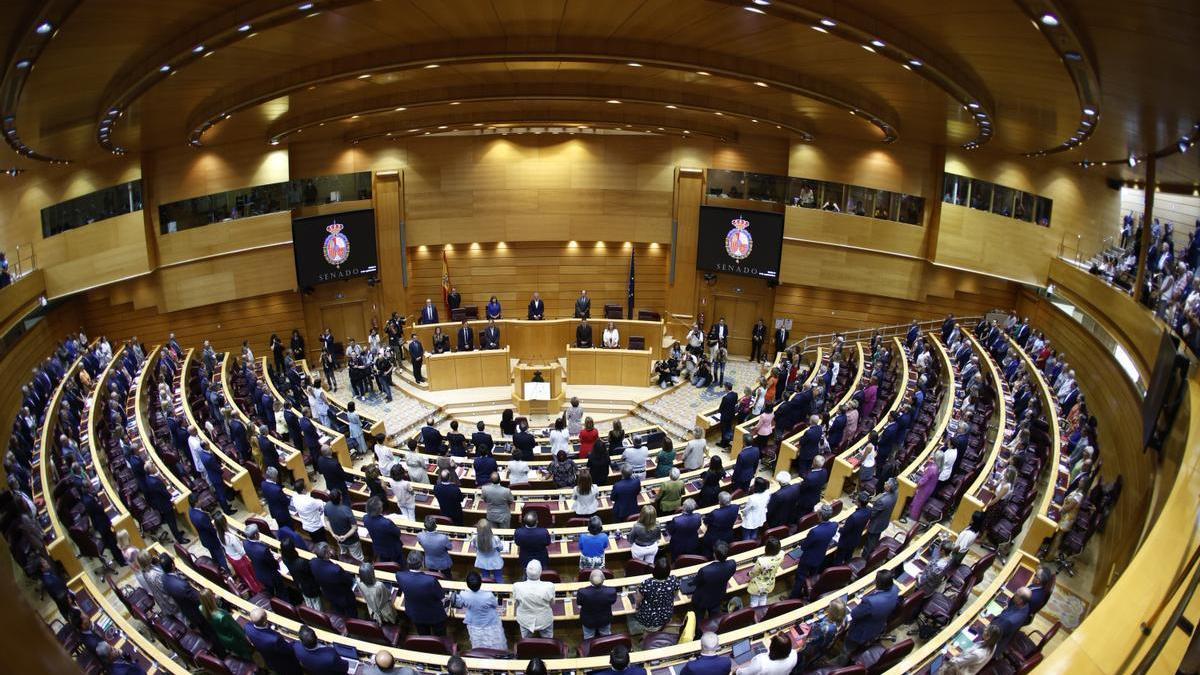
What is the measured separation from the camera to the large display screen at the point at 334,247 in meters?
18.1

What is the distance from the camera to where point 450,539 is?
316 inches

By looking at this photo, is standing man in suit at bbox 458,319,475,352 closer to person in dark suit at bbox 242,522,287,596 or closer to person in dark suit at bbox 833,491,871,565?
person in dark suit at bbox 242,522,287,596

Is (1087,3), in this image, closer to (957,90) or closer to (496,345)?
(957,90)

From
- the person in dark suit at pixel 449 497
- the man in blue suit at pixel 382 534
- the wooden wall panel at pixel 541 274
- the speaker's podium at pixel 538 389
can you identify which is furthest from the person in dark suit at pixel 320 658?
the wooden wall panel at pixel 541 274

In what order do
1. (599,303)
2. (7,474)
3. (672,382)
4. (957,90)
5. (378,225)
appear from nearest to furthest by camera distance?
(957,90), (7,474), (672,382), (378,225), (599,303)

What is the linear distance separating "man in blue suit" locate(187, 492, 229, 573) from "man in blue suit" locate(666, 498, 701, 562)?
554 cm

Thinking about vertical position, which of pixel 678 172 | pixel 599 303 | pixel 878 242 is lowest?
pixel 599 303

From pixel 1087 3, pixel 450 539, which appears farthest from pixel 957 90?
pixel 450 539

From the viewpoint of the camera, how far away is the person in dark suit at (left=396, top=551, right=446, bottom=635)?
6.87m

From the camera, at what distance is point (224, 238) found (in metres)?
17.4

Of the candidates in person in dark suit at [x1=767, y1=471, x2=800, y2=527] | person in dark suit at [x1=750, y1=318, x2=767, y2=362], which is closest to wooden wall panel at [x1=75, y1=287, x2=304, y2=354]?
person in dark suit at [x1=750, y1=318, x2=767, y2=362]

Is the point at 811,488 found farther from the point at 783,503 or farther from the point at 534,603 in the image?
the point at 534,603

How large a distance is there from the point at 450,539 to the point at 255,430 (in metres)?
5.52

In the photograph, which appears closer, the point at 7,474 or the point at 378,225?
the point at 7,474
